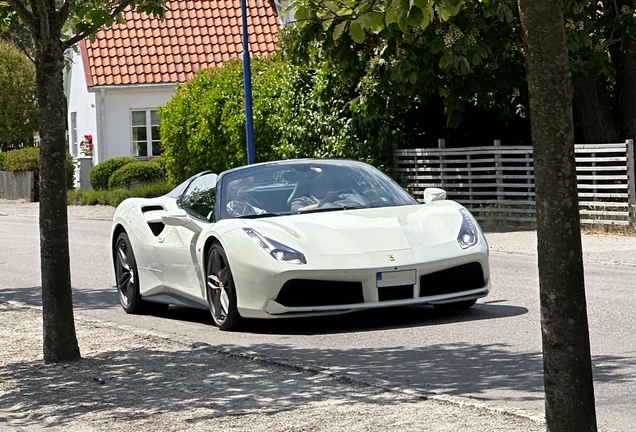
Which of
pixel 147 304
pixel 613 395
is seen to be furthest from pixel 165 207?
pixel 613 395

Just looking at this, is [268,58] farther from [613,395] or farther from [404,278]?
[613,395]

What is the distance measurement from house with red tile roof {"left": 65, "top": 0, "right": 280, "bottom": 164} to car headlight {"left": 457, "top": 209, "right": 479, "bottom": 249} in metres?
34.9

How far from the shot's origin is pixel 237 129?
31.3 m

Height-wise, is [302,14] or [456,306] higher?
[302,14]

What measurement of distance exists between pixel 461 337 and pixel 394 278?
2.58ft

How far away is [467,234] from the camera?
11.0 meters

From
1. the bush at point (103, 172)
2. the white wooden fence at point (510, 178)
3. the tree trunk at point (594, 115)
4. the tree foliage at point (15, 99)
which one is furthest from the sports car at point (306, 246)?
the tree foliage at point (15, 99)

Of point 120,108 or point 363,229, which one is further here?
point 120,108

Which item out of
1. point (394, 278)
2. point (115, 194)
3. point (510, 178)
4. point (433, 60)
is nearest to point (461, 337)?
point (394, 278)

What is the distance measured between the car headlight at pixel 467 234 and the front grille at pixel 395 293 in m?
0.58

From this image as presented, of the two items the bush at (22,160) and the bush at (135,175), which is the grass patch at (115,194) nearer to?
the bush at (135,175)

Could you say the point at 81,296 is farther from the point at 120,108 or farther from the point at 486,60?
the point at 120,108

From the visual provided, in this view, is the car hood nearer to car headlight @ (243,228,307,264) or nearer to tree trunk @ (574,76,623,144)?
car headlight @ (243,228,307,264)

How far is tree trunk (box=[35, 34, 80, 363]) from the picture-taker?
917 centimetres
